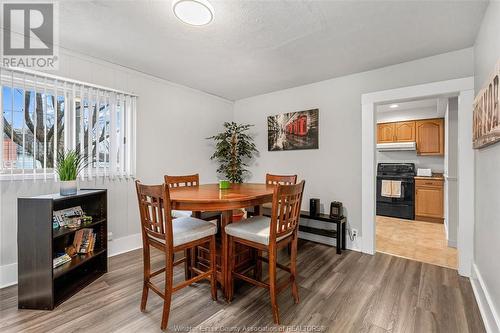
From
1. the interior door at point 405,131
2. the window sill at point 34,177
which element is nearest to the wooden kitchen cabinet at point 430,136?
the interior door at point 405,131

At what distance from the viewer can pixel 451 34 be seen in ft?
6.96

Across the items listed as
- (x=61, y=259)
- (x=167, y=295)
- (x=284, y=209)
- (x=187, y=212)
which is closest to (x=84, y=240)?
(x=61, y=259)

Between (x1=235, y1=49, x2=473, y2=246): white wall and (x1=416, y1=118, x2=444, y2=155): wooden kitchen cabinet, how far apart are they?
2777mm

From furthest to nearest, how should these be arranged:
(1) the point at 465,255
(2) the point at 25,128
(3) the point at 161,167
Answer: (3) the point at 161,167 → (1) the point at 465,255 → (2) the point at 25,128

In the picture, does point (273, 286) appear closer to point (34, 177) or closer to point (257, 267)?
point (257, 267)

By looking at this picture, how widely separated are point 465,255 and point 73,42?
4511mm

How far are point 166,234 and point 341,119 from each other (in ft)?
8.89

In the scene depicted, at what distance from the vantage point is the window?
2.14 metres

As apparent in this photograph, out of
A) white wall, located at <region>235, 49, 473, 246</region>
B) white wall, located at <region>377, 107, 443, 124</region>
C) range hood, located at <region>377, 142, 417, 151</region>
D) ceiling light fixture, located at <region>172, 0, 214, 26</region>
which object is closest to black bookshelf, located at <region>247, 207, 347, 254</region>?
white wall, located at <region>235, 49, 473, 246</region>

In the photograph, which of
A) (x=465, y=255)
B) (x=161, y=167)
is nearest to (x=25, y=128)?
(x=161, y=167)

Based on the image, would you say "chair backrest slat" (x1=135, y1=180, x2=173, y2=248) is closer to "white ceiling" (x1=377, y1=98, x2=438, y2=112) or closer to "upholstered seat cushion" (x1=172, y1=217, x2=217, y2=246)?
"upholstered seat cushion" (x1=172, y1=217, x2=217, y2=246)

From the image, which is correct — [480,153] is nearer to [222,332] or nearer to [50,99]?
[222,332]

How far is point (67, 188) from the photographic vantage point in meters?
2.05

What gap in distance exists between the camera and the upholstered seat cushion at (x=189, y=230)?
5.53 ft
